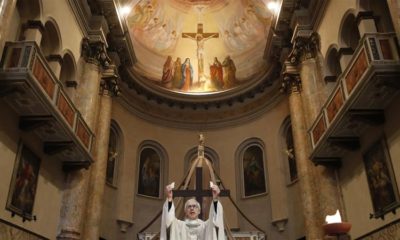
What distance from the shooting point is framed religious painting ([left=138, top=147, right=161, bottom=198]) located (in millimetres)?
20094

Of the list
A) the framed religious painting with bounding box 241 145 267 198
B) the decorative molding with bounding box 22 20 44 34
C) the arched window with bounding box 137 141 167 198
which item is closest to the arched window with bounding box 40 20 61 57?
the decorative molding with bounding box 22 20 44 34

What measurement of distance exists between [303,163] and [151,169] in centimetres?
852

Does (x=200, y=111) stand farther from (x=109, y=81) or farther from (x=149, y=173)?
(x=109, y=81)

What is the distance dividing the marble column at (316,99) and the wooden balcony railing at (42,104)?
25.1 ft

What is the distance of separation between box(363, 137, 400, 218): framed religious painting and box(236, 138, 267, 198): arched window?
30.1 ft

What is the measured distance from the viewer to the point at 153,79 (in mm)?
22484

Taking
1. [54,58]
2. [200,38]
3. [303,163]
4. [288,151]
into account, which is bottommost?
[303,163]

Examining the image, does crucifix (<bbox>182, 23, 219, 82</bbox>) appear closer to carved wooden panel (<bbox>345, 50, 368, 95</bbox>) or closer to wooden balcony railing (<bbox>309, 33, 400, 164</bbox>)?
wooden balcony railing (<bbox>309, 33, 400, 164</bbox>)

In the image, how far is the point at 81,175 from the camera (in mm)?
13453

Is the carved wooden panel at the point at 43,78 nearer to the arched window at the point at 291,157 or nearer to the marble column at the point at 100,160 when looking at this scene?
the marble column at the point at 100,160

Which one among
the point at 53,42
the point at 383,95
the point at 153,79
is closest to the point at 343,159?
the point at 383,95

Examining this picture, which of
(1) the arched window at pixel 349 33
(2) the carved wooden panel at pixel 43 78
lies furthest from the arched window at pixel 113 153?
(1) the arched window at pixel 349 33

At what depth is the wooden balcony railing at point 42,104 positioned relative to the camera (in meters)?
9.11

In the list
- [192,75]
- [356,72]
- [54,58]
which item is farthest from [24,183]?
[192,75]
